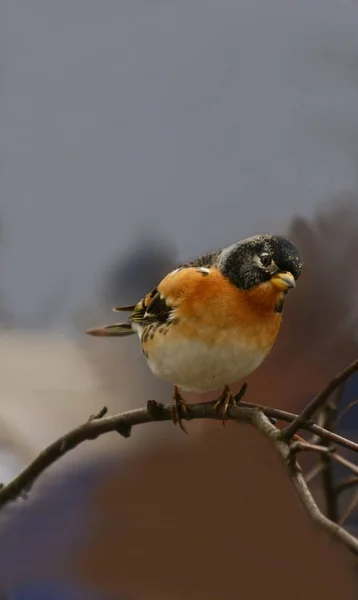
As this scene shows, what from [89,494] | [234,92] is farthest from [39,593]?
[234,92]

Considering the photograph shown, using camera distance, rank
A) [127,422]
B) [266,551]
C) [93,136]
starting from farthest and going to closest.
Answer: [93,136]
[266,551]
[127,422]

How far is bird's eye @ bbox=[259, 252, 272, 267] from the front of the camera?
0.75 m

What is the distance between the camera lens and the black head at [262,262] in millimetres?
732

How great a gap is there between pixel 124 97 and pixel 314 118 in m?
0.29

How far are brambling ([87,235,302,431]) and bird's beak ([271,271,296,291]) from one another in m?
0.01

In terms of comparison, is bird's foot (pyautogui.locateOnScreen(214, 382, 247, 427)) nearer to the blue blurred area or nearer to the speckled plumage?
the speckled plumage

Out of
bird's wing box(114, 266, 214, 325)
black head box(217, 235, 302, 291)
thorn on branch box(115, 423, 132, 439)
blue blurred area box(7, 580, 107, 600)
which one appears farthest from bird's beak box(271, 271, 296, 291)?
blue blurred area box(7, 580, 107, 600)

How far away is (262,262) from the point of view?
765 millimetres

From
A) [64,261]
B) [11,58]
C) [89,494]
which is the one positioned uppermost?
[11,58]

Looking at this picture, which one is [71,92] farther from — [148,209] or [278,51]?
[278,51]

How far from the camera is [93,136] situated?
109cm

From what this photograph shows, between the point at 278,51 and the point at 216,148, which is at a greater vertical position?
the point at 278,51

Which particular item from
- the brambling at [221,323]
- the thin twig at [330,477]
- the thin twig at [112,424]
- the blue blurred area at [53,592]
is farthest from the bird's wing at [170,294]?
the blue blurred area at [53,592]

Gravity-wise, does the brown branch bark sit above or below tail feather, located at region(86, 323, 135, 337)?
below
